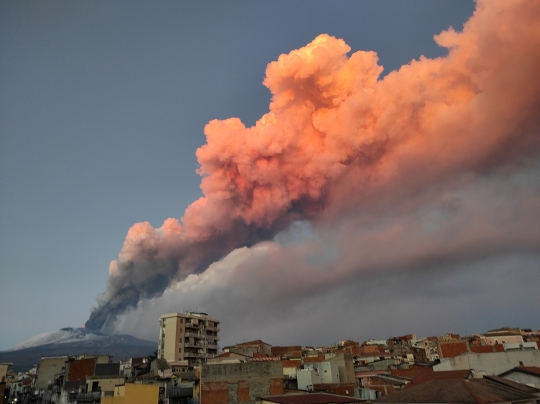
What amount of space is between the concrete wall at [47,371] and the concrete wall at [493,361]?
5339 cm

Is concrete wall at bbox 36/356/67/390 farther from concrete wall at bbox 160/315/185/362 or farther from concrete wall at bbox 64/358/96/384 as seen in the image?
concrete wall at bbox 160/315/185/362

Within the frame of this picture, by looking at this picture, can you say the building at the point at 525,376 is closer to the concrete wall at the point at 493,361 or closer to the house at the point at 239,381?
the concrete wall at the point at 493,361

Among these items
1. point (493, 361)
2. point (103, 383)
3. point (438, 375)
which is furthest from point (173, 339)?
point (493, 361)

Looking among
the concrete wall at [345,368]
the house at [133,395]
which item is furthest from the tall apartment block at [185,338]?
the house at [133,395]

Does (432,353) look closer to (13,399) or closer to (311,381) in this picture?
(311,381)

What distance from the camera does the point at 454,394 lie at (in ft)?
77.1

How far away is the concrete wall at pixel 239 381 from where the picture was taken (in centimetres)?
3625

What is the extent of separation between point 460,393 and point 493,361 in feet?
71.9

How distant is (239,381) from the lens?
3756 centimetres

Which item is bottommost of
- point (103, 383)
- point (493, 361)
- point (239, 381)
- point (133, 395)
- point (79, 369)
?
point (133, 395)

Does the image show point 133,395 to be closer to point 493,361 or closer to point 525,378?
point 525,378

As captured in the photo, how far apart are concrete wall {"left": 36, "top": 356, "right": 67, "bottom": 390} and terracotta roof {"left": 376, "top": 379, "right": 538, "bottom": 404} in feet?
170

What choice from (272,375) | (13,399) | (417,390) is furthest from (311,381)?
(13,399)

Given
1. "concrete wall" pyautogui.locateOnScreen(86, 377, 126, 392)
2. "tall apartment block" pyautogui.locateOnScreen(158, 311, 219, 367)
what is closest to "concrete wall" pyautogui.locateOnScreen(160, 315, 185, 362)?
"tall apartment block" pyautogui.locateOnScreen(158, 311, 219, 367)
